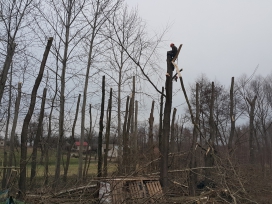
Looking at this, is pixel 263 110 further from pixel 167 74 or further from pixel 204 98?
pixel 167 74

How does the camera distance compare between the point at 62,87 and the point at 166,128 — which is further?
the point at 62,87

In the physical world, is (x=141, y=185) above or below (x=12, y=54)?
below

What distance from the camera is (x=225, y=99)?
24.4m

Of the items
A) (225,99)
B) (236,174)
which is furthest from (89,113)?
(225,99)

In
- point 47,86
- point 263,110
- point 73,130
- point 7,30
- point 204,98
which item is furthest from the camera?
point 263,110

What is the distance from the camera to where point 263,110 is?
30.2m

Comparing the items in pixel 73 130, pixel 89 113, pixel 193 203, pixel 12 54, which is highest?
pixel 12 54

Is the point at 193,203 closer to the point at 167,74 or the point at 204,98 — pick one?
the point at 167,74

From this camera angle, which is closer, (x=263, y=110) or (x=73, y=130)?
(x=73, y=130)

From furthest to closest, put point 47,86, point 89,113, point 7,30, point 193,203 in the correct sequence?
point 89,113
point 47,86
point 7,30
point 193,203

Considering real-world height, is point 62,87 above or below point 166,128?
above

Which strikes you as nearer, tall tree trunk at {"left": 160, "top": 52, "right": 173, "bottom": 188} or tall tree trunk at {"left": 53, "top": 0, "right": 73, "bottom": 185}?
tall tree trunk at {"left": 160, "top": 52, "right": 173, "bottom": 188}

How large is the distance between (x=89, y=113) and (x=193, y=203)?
10029mm

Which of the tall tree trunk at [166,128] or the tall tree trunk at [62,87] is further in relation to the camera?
the tall tree trunk at [62,87]
